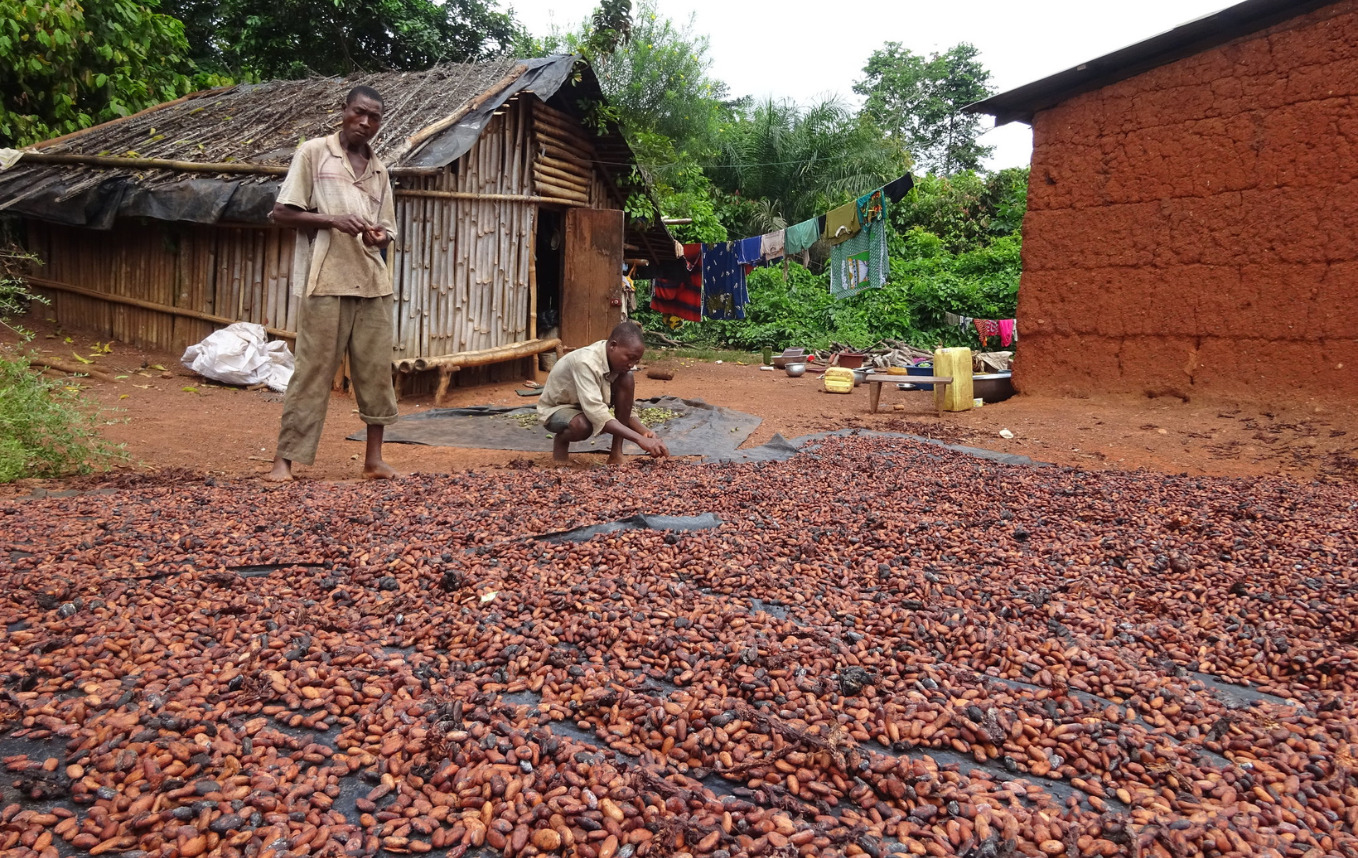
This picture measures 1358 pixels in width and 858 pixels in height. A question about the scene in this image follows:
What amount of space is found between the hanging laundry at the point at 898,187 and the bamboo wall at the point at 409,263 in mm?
4048

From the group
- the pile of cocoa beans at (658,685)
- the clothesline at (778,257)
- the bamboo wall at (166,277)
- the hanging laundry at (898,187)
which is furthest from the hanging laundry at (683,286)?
the pile of cocoa beans at (658,685)

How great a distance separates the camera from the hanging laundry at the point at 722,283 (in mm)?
13555

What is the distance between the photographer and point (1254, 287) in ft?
20.4

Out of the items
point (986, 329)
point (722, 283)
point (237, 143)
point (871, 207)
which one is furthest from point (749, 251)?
point (237, 143)

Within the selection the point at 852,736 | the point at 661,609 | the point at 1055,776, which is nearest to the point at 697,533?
the point at 661,609

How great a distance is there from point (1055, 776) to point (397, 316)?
7.62 metres

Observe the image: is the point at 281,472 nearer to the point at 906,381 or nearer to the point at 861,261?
the point at 906,381

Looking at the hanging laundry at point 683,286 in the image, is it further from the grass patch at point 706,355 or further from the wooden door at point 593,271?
the wooden door at point 593,271

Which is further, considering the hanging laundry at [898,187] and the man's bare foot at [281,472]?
the hanging laundry at [898,187]

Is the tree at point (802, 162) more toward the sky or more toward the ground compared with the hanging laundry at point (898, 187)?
more toward the sky

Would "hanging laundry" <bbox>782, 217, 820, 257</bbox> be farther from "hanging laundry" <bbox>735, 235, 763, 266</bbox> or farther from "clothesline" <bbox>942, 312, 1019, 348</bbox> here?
"clothesline" <bbox>942, 312, 1019, 348</bbox>

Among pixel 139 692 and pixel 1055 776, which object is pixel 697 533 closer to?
pixel 1055 776

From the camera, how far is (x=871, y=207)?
11102mm

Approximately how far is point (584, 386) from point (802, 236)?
8509mm
